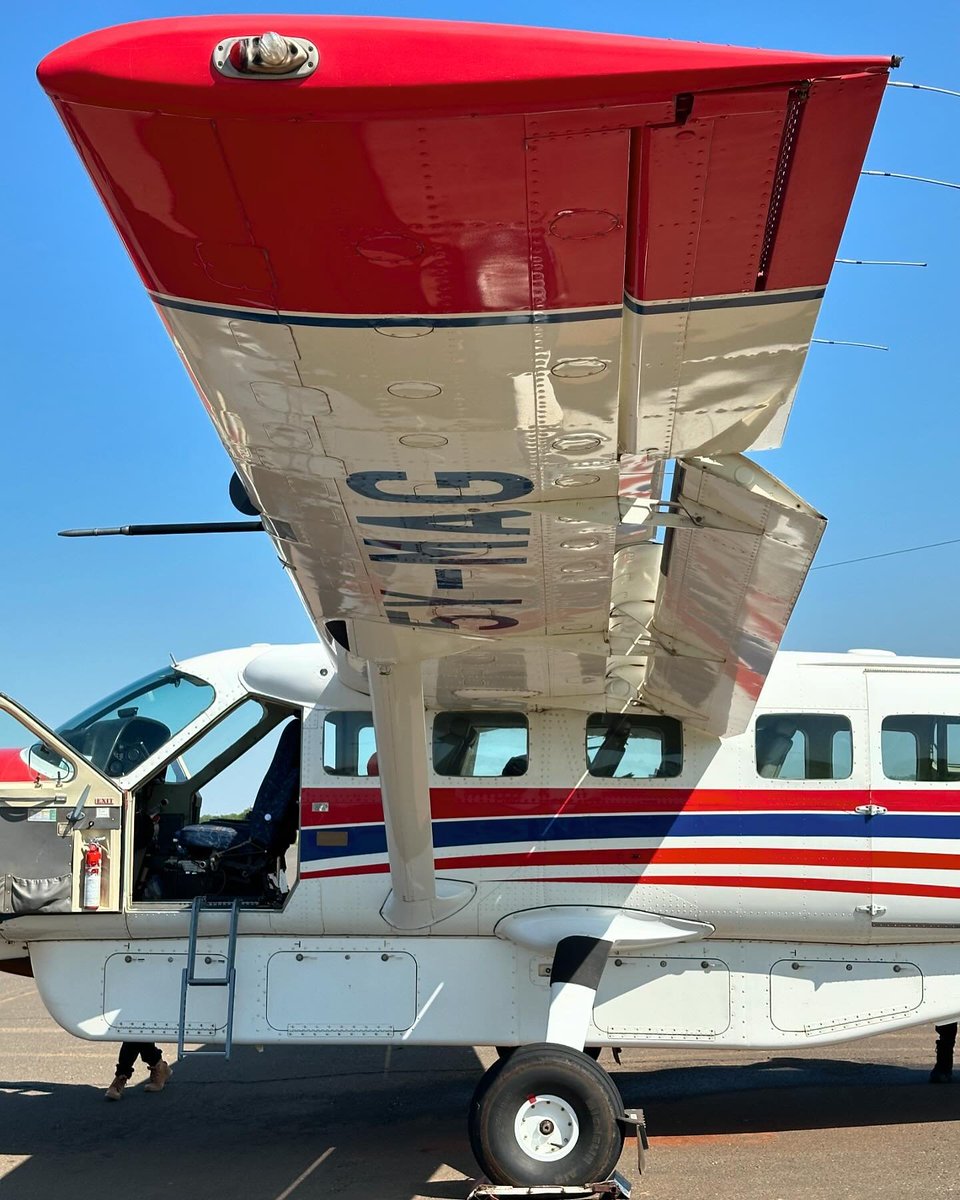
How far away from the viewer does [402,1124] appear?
8273 millimetres

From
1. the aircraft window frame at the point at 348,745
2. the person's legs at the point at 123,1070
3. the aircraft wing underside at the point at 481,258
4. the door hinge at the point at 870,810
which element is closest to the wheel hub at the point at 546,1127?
the aircraft window frame at the point at 348,745

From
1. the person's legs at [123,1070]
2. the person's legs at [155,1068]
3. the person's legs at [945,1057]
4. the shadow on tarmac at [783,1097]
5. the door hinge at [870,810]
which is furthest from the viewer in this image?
the person's legs at [945,1057]

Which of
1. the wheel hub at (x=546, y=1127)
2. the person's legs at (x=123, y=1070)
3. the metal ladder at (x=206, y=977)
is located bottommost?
the person's legs at (x=123, y=1070)

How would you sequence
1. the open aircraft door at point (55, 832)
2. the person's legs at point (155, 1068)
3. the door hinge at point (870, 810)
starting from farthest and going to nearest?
the person's legs at point (155, 1068), the door hinge at point (870, 810), the open aircraft door at point (55, 832)

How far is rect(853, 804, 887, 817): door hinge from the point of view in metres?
7.43

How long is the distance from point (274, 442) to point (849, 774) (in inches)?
200

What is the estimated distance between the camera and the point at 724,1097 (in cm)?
905

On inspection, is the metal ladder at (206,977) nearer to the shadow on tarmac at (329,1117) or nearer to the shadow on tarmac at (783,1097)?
the shadow on tarmac at (329,1117)

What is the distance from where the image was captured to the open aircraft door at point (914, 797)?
24.1 ft

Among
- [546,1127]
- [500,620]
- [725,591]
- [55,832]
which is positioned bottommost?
[546,1127]

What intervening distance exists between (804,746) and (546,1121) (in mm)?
2831

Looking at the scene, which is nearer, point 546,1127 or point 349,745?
point 546,1127

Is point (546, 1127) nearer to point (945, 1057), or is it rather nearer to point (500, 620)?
point (500, 620)

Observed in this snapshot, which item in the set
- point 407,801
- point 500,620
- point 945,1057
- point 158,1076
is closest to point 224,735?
point 407,801
